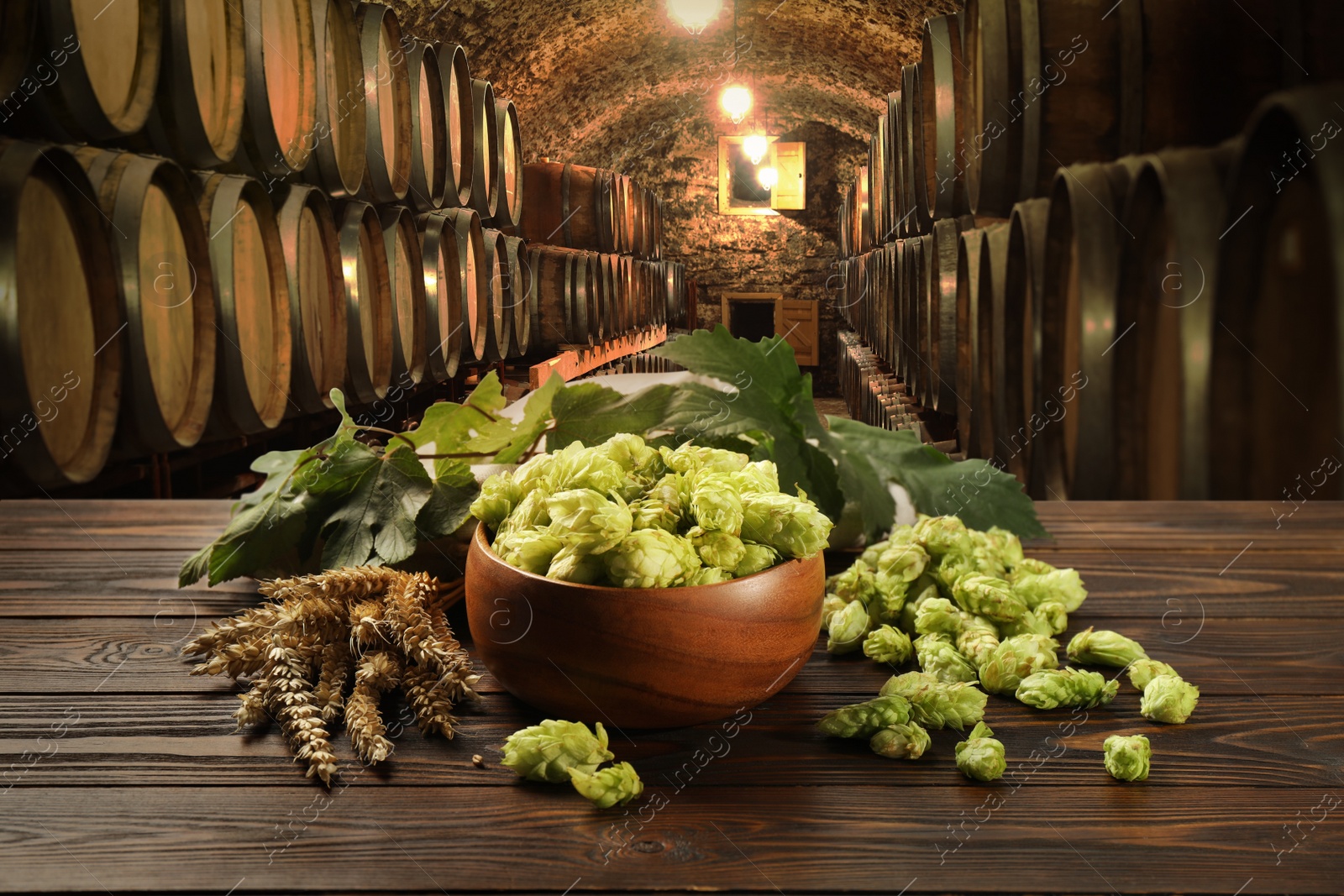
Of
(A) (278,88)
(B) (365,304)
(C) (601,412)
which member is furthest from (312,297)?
(C) (601,412)

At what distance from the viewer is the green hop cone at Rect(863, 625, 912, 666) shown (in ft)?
2.95

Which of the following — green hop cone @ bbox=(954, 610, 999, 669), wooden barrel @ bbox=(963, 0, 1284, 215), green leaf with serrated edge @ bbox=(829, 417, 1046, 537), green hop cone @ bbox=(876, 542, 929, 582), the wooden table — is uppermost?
wooden barrel @ bbox=(963, 0, 1284, 215)

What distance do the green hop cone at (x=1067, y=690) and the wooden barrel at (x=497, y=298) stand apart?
188 inches

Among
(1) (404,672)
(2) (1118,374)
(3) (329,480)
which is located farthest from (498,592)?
(2) (1118,374)

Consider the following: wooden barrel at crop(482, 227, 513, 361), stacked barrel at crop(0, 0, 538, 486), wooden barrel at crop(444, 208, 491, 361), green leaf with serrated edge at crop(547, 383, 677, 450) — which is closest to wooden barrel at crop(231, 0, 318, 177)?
stacked barrel at crop(0, 0, 538, 486)

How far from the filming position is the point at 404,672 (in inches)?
33.2

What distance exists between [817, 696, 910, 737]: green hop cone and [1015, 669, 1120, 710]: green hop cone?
122 millimetres

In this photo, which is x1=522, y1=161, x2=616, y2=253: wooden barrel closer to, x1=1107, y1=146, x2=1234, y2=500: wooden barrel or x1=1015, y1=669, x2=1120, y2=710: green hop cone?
x1=1107, y1=146, x2=1234, y2=500: wooden barrel

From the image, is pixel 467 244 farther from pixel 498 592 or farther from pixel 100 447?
pixel 498 592

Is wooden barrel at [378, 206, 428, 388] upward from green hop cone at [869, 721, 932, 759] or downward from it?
upward

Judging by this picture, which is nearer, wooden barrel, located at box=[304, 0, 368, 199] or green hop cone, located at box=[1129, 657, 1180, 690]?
green hop cone, located at box=[1129, 657, 1180, 690]

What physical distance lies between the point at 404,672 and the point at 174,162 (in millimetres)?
2215

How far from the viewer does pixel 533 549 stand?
719 millimetres

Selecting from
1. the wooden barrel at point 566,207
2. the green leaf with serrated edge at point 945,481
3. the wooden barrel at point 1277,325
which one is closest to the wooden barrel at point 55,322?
the green leaf with serrated edge at point 945,481
